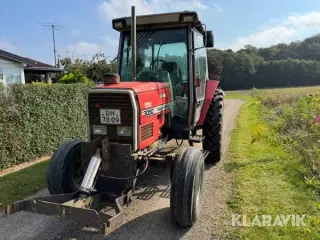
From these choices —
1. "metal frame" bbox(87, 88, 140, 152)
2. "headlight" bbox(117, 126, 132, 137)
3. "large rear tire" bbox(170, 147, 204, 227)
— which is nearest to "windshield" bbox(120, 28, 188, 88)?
"metal frame" bbox(87, 88, 140, 152)

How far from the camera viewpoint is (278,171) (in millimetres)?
5395

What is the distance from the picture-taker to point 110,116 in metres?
3.71

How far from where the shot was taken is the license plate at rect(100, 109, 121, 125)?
145 inches

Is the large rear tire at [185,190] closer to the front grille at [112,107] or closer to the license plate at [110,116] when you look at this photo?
the front grille at [112,107]

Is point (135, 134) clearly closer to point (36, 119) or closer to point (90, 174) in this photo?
point (90, 174)

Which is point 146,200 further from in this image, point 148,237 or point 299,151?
point 299,151

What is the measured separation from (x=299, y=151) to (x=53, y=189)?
477cm

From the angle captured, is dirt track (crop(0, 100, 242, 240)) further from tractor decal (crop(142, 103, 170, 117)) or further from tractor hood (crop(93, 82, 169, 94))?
tractor hood (crop(93, 82, 169, 94))

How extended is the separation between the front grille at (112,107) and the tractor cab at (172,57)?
128 centimetres

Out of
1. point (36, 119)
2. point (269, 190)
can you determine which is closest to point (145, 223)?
point (269, 190)

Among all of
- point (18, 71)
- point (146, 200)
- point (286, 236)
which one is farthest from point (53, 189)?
point (18, 71)

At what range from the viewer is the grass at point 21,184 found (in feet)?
15.6

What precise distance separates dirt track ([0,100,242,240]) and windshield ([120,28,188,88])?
1840mm

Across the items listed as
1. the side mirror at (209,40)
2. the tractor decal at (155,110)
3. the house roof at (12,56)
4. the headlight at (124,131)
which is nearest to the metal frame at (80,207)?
the headlight at (124,131)
